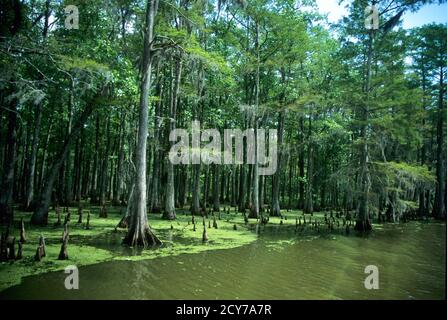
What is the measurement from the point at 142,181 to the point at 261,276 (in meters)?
5.99

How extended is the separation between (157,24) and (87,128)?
55.9 feet

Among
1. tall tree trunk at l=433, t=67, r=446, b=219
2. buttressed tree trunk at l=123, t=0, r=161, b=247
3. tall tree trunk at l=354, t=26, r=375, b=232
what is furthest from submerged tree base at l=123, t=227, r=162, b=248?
tall tree trunk at l=433, t=67, r=446, b=219

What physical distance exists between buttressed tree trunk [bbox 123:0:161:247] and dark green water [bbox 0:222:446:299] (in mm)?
2053

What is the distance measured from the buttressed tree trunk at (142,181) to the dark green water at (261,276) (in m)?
2.05

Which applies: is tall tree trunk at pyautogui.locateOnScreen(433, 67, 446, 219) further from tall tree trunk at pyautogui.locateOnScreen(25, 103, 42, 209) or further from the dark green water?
tall tree trunk at pyautogui.locateOnScreen(25, 103, 42, 209)

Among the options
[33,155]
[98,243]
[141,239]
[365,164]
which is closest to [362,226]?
[365,164]

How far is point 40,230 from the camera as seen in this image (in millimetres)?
13758

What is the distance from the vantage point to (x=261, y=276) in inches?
351

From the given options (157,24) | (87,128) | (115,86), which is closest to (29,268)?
(115,86)

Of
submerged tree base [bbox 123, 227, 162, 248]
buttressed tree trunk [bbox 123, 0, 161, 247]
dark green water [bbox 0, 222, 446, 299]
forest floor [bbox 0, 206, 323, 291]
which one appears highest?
buttressed tree trunk [bbox 123, 0, 161, 247]

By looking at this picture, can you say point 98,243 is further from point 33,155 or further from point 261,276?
point 33,155

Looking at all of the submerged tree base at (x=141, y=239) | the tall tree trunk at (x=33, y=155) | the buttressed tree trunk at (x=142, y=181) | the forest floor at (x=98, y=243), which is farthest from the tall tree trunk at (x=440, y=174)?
the tall tree trunk at (x=33, y=155)

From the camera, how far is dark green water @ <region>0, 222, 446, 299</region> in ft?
23.8

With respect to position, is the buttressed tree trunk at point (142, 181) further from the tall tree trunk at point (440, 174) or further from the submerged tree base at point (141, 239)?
the tall tree trunk at point (440, 174)
